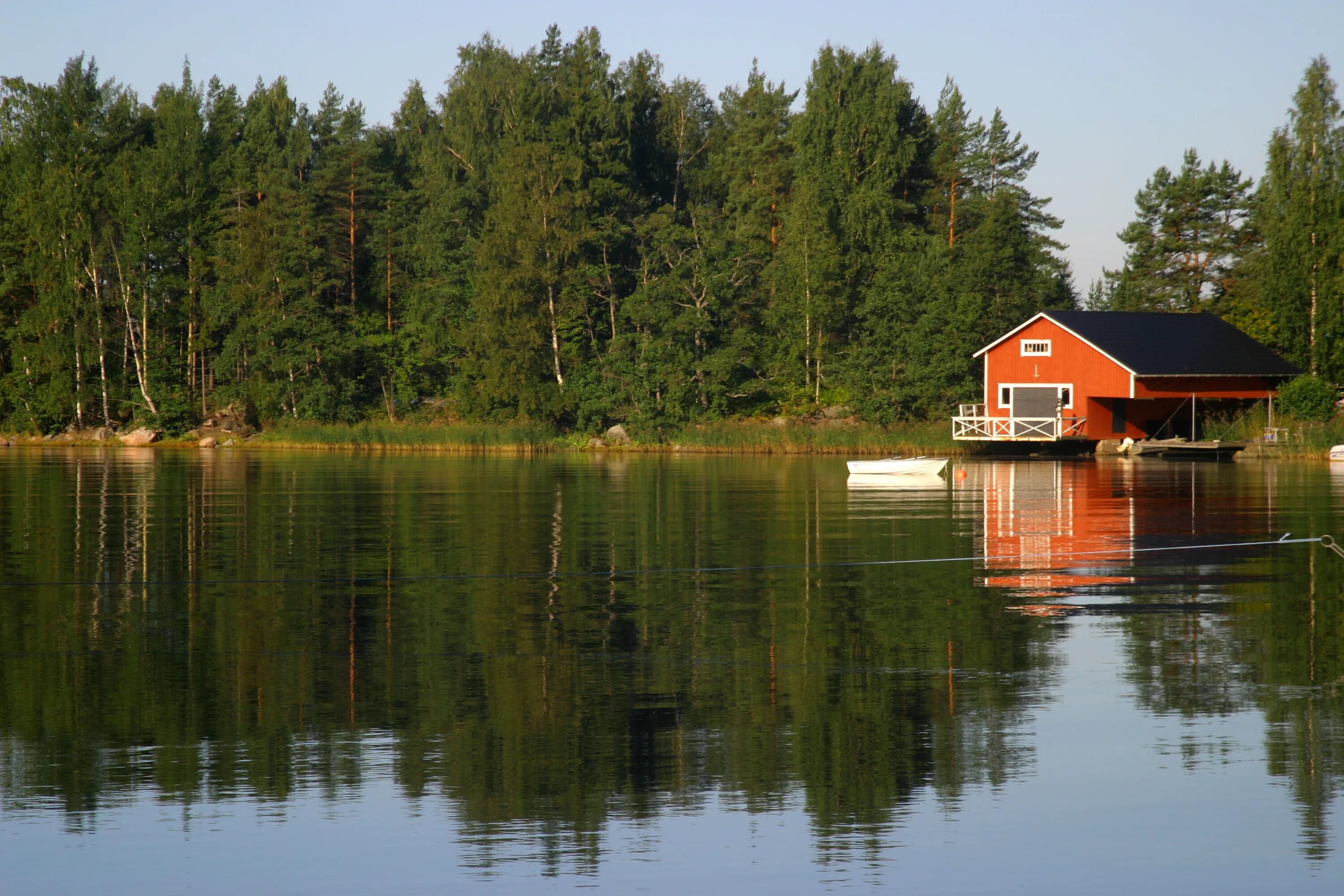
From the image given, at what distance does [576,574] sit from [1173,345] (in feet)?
165

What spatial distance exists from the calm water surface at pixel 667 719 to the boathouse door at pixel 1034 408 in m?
40.2

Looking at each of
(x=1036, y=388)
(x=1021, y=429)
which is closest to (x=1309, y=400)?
(x=1036, y=388)

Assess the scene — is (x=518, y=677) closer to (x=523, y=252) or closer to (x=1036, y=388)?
(x=1036, y=388)

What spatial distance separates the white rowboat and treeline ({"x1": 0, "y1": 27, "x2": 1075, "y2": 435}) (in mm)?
24766

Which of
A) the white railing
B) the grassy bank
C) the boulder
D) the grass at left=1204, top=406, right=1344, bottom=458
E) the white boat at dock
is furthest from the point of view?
the boulder

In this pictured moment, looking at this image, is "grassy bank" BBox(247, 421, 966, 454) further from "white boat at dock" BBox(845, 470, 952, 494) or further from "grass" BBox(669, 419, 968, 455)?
"white boat at dock" BBox(845, 470, 952, 494)

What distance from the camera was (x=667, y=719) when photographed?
1104 cm

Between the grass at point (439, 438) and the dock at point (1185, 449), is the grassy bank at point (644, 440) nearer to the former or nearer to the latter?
the grass at point (439, 438)

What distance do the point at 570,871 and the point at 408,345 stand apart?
8163cm

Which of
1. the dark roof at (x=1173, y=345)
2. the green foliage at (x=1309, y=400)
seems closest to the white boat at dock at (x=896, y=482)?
the green foliage at (x=1309, y=400)

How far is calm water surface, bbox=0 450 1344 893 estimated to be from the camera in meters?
8.05

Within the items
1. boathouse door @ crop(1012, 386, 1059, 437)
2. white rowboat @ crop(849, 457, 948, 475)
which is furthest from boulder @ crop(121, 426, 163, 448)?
white rowboat @ crop(849, 457, 948, 475)

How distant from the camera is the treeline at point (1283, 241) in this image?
212 ft

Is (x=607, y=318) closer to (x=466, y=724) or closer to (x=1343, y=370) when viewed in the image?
(x=1343, y=370)
